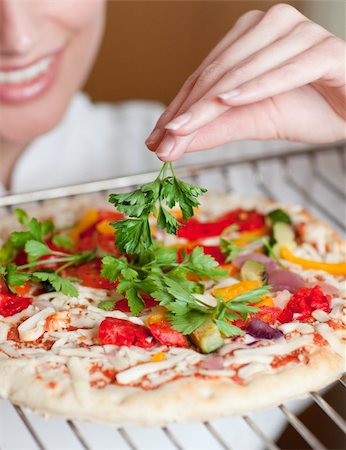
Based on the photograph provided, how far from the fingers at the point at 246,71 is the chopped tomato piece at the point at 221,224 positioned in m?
0.36

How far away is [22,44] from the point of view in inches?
90.5

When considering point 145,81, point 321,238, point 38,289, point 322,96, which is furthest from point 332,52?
point 145,81

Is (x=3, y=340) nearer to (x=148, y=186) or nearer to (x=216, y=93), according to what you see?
(x=148, y=186)

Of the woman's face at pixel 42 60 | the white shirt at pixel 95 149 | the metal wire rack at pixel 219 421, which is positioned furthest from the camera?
the white shirt at pixel 95 149

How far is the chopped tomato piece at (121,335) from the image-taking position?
132 cm

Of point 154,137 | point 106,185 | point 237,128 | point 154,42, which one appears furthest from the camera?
point 154,42

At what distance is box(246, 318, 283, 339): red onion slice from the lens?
134 cm

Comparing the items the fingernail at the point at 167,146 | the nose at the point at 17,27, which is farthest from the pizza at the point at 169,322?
the nose at the point at 17,27

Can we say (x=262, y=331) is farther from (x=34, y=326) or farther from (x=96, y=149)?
(x=96, y=149)

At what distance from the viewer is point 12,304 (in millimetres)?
1455

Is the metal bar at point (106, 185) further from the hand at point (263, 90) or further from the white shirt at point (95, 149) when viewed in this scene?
the white shirt at point (95, 149)

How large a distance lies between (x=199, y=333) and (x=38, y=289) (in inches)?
14.9

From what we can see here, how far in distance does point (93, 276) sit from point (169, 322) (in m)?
0.26

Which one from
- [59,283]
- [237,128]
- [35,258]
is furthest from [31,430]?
[237,128]
